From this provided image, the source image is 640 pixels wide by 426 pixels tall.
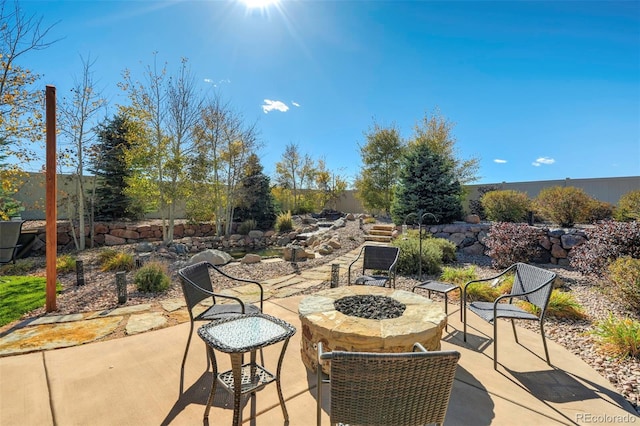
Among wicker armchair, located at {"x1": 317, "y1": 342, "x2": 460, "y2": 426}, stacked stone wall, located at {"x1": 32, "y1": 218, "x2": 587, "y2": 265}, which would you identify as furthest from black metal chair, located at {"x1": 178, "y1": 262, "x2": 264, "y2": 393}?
stacked stone wall, located at {"x1": 32, "y1": 218, "x2": 587, "y2": 265}

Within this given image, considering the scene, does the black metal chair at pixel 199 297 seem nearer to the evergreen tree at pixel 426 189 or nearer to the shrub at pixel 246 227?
the evergreen tree at pixel 426 189

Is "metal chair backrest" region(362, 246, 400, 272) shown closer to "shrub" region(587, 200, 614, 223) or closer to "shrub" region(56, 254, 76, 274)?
"shrub" region(56, 254, 76, 274)

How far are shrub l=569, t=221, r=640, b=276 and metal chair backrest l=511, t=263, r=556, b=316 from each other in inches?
97.4

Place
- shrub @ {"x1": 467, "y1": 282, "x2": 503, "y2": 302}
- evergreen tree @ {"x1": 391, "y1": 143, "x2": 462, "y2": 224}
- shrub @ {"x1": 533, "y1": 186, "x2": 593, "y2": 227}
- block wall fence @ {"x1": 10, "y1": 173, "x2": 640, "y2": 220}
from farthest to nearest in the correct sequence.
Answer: block wall fence @ {"x1": 10, "y1": 173, "x2": 640, "y2": 220}, evergreen tree @ {"x1": 391, "y1": 143, "x2": 462, "y2": 224}, shrub @ {"x1": 533, "y1": 186, "x2": 593, "y2": 227}, shrub @ {"x1": 467, "y1": 282, "x2": 503, "y2": 302}

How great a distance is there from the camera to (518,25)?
4.81m

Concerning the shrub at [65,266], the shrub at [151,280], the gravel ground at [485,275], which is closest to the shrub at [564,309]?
the gravel ground at [485,275]

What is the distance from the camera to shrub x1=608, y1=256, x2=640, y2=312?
10.2ft

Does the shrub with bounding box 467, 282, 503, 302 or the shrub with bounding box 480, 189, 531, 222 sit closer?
the shrub with bounding box 467, 282, 503, 302

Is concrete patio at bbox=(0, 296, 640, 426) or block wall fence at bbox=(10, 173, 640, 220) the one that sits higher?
block wall fence at bbox=(10, 173, 640, 220)

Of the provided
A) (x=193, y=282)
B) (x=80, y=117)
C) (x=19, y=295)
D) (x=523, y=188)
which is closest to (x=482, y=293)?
(x=193, y=282)

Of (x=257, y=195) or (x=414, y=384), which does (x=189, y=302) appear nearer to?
(x=414, y=384)

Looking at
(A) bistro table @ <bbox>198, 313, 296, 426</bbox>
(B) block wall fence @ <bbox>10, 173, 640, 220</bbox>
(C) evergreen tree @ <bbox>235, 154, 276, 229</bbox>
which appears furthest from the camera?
(C) evergreen tree @ <bbox>235, 154, 276, 229</bbox>

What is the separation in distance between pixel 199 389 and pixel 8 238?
20.2ft

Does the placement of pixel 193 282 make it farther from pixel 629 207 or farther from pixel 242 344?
pixel 629 207
